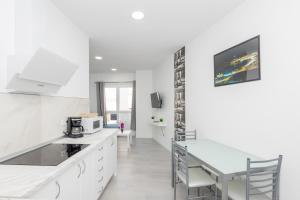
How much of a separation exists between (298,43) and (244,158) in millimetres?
1166

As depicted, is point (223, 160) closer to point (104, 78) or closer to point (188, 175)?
point (188, 175)

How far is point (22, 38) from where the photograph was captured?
1606 millimetres

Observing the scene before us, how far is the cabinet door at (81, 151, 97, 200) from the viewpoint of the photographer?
173 centimetres

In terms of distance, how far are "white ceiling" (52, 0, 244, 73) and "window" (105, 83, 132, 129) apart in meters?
3.10

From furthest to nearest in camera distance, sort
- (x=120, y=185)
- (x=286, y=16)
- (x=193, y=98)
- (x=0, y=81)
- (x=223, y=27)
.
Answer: (x=193, y=98)
(x=120, y=185)
(x=223, y=27)
(x=286, y=16)
(x=0, y=81)

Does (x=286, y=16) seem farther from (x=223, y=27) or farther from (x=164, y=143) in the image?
(x=164, y=143)

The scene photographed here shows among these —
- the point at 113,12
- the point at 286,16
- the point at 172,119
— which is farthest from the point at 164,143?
the point at 286,16

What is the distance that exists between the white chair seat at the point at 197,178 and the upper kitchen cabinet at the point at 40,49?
5.88 ft

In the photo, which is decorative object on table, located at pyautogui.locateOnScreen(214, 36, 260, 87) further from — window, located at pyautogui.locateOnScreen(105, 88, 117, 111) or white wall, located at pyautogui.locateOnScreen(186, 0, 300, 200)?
window, located at pyautogui.locateOnScreen(105, 88, 117, 111)

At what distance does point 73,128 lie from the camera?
240cm

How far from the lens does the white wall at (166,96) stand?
4597mm

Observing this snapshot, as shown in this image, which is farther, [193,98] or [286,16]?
[193,98]

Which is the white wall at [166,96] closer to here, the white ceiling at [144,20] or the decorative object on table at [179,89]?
the decorative object on table at [179,89]

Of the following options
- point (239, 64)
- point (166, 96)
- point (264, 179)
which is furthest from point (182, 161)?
point (166, 96)
